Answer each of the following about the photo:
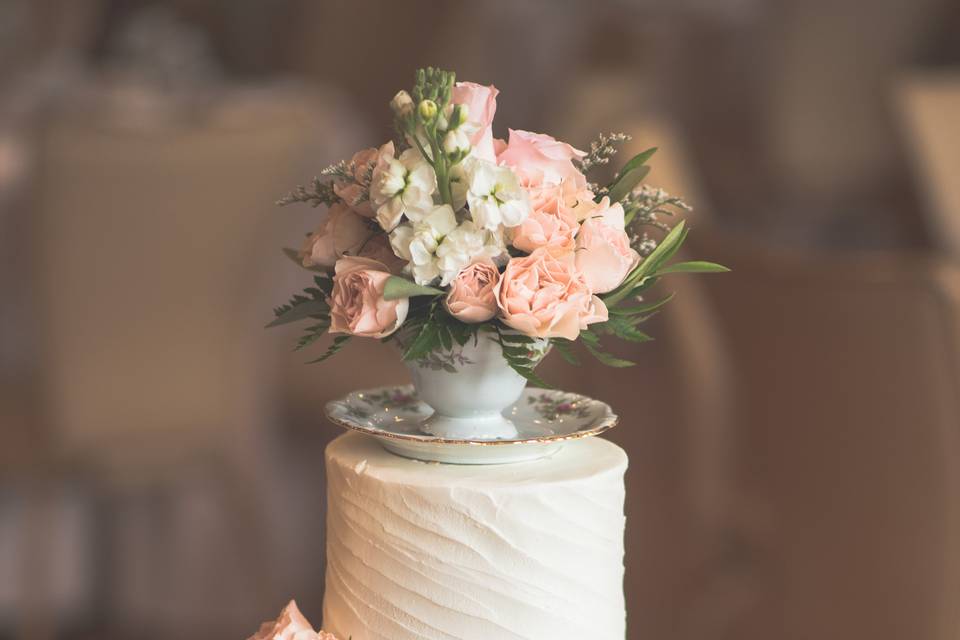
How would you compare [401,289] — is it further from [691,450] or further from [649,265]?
[691,450]

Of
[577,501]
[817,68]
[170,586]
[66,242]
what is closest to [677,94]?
[817,68]

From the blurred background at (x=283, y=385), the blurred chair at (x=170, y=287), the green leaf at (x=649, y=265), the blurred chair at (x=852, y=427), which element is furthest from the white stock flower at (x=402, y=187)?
the blurred chair at (x=170, y=287)

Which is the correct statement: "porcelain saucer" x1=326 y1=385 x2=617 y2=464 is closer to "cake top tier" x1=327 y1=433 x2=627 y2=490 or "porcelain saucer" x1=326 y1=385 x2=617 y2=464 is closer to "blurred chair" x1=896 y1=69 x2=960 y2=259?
"cake top tier" x1=327 y1=433 x2=627 y2=490

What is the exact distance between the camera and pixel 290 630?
0.76 metres

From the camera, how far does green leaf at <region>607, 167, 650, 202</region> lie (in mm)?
799

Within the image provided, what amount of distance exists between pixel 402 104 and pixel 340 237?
94 mm

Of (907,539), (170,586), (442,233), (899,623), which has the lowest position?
(170,586)

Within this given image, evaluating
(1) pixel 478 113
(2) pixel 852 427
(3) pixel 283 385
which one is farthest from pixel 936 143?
(1) pixel 478 113

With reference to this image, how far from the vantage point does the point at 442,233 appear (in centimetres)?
71

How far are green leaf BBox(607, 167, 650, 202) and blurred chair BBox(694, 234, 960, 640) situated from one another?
93 centimetres

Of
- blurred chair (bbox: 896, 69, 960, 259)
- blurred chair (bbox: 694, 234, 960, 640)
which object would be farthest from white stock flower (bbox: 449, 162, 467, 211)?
blurred chair (bbox: 896, 69, 960, 259)

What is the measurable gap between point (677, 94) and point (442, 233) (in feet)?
15.3

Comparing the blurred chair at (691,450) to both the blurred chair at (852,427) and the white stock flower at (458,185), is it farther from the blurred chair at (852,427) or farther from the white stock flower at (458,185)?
the white stock flower at (458,185)

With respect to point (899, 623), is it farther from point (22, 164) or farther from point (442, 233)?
point (22, 164)
